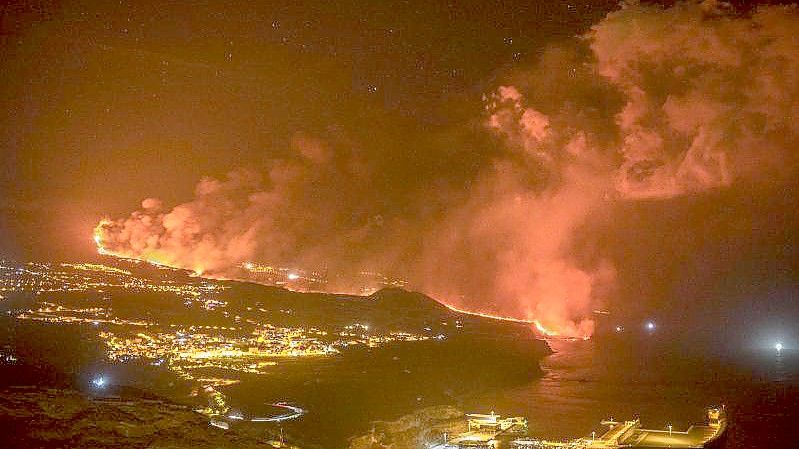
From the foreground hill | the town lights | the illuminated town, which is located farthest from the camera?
the illuminated town

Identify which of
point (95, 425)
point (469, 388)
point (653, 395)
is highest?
point (469, 388)

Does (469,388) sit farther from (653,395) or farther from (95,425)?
(95,425)

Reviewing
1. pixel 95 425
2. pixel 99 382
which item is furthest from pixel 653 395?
pixel 95 425

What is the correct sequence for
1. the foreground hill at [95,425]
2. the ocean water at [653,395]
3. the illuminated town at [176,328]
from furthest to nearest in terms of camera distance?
the illuminated town at [176,328] → the ocean water at [653,395] → the foreground hill at [95,425]

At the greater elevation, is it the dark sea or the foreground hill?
the dark sea

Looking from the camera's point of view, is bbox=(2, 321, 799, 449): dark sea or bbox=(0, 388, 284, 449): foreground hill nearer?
bbox=(0, 388, 284, 449): foreground hill

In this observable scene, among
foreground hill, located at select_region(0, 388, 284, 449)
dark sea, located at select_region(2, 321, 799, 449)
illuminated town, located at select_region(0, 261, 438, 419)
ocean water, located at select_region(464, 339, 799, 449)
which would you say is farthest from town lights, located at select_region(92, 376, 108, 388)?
ocean water, located at select_region(464, 339, 799, 449)

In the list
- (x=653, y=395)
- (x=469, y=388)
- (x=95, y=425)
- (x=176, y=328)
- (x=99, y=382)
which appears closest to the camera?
(x=95, y=425)

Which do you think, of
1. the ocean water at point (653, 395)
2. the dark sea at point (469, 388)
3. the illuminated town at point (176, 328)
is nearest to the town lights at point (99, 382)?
the dark sea at point (469, 388)

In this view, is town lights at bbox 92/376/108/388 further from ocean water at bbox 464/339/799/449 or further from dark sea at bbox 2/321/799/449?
ocean water at bbox 464/339/799/449

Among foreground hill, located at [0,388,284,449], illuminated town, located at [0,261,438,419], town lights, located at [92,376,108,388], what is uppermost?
illuminated town, located at [0,261,438,419]

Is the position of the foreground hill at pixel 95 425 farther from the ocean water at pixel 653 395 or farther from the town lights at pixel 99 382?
the ocean water at pixel 653 395

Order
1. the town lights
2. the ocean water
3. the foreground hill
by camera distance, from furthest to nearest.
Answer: the ocean water, the town lights, the foreground hill

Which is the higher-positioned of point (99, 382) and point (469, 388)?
point (469, 388)
